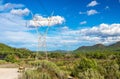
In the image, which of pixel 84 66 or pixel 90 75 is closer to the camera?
pixel 90 75

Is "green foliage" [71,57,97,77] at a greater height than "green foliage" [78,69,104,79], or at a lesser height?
greater

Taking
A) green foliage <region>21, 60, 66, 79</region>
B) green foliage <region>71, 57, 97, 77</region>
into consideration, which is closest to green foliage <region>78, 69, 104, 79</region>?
green foliage <region>71, 57, 97, 77</region>

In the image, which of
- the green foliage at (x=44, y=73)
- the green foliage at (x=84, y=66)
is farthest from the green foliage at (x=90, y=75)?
the green foliage at (x=44, y=73)

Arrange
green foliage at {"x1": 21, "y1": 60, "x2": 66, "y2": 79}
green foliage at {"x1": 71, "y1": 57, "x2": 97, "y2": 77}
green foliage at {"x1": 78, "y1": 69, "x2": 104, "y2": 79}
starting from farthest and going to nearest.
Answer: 1. green foliage at {"x1": 71, "y1": 57, "x2": 97, "y2": 77}
2. green foliage at {"x1": 21, "y1": 60, "x2": 66, "y2": 79}
3. green foliage at {"x1": 78, "y1": 69, "x2": 104, "y2": 79}

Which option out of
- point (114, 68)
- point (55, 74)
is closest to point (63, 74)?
point (55, 74)

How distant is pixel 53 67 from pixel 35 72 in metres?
1.72

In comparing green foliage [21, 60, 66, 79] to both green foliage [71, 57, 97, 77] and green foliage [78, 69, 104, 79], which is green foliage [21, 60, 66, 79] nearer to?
green foliage [71, 57, 97, 77]

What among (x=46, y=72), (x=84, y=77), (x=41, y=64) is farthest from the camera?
(x=41, y=64)

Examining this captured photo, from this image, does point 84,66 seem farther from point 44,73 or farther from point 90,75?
point 44,73

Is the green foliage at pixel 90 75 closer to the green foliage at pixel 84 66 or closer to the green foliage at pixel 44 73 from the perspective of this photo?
the green foliage at pixel 84 66

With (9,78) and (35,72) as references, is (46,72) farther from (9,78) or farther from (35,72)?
(9,78)

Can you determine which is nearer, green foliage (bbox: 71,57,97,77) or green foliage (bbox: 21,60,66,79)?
green foliage (bbox: 21,60,66,79)

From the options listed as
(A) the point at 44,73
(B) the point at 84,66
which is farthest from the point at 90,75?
(A) the point at 44,73

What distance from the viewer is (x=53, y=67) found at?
1770cm
